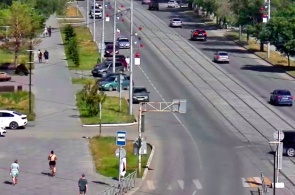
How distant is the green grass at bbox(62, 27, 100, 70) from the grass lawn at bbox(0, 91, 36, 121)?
644 inches

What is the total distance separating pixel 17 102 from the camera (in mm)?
75125

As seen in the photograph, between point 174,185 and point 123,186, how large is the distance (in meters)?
3.21

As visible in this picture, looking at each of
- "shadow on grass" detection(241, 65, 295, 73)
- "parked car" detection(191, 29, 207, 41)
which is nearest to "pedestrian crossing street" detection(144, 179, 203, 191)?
"shadow on grass" detection(241, 65, 295, 73)

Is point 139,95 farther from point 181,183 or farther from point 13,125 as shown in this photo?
point 181,183

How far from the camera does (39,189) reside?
48.5m

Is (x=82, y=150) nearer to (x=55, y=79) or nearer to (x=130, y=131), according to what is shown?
(x=130, y=131)

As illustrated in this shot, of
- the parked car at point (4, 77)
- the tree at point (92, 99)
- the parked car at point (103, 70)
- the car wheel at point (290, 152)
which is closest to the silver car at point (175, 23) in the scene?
the parked car at point (103, 70)

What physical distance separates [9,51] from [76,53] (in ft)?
20.0

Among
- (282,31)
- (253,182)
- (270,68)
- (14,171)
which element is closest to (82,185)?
(14,171)

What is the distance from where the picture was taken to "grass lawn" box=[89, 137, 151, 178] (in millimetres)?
53344

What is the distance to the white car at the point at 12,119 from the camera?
2586 inches

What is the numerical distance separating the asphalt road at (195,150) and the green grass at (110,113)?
65.4 inches

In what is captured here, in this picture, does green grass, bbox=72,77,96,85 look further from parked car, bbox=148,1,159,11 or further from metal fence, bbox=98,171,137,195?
parked car, bbox=148,1,159,11

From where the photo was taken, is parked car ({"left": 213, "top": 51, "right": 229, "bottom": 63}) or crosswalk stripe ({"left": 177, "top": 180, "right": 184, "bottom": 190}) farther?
parked car ({"left": 213, "top": 51, "right": 229, "bottom": 63})
